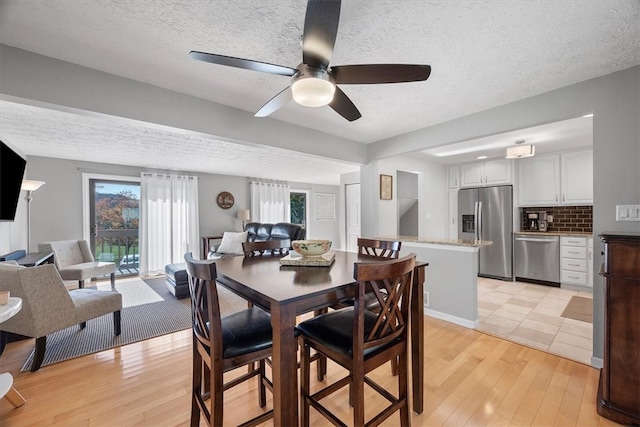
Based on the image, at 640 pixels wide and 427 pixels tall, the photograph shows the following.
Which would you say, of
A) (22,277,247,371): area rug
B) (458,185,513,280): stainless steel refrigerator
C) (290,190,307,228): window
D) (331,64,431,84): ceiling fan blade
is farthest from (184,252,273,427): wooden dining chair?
(290,190,307,228): window

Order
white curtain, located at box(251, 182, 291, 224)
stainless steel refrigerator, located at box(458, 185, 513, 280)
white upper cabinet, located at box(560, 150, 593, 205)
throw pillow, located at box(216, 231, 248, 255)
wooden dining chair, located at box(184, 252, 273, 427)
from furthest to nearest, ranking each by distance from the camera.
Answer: white curtain, located at box(251, 182, 291, 224), throw pillow, located at box(216, 231, 248, 255), stainless steel refrigerator, located at box(458, 185, 513, 280), white upper cabinet, located at box(560, 150, 593, 205), wooden dining chair, located at box(184, 252, 273, 427)

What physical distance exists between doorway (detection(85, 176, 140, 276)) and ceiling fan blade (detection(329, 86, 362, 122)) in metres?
5.19

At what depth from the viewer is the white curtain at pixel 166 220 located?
5344 millimetres

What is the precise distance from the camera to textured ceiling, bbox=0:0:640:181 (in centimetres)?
139

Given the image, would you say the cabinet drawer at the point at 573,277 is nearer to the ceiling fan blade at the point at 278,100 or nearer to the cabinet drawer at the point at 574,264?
the cabinet drawer at the point at 574,264

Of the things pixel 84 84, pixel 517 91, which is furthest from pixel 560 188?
pixel 84 84

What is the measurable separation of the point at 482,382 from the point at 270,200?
5.93m

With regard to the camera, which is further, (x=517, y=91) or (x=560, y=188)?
(x=560, y=188)

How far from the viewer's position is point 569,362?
214 centimetres

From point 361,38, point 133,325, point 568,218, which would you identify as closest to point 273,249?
point 361,38

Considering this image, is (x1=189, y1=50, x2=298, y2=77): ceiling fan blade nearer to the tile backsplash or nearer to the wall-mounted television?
the wall-mounted television

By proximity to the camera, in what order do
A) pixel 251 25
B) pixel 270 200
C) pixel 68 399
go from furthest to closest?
pixel 270 200, pixel 68 399, pixel 251 25

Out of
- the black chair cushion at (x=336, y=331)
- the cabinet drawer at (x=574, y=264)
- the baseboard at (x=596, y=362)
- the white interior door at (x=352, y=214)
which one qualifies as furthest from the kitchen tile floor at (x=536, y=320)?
the white interior door at (x=352, y=214)

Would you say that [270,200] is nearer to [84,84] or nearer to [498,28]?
[84,84]
